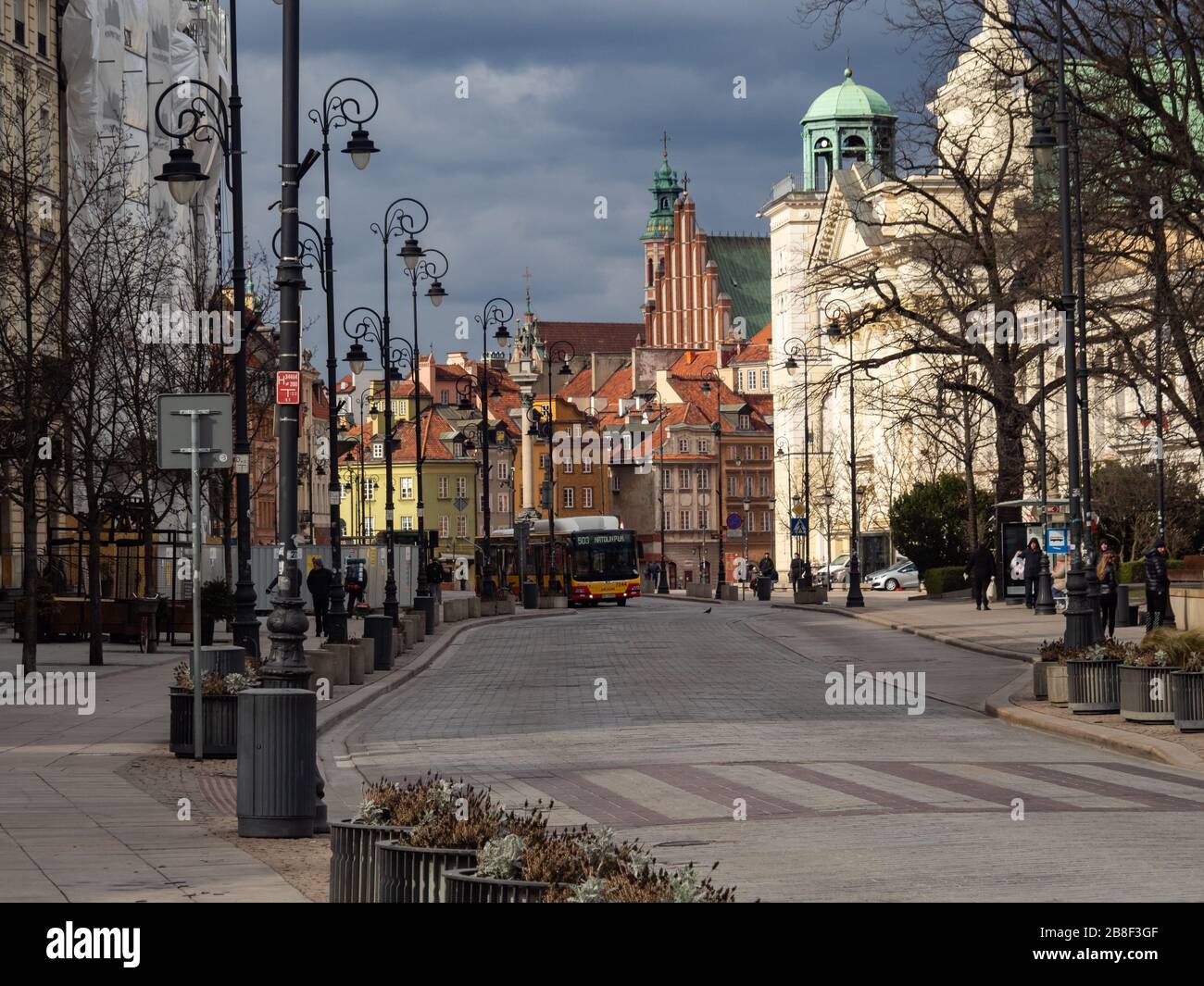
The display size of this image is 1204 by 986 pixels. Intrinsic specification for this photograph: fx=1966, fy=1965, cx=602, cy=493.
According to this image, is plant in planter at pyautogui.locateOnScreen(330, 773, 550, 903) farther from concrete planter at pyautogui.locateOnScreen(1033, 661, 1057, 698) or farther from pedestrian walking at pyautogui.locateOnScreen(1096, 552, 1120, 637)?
pedestrian walking at pyautogui.locateOnScreen(1096, 552, 1120, 637)

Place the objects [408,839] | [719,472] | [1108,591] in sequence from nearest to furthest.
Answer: [408,839] < [1108,591] < [719,472]

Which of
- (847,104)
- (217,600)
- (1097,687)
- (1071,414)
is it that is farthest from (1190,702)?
(847,104)

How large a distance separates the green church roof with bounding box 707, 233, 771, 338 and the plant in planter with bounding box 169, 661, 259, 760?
161 meters

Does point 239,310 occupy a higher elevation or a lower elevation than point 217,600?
higher

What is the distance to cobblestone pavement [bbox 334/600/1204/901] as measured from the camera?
1151 centimetres

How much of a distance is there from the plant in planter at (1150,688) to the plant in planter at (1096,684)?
924 mm

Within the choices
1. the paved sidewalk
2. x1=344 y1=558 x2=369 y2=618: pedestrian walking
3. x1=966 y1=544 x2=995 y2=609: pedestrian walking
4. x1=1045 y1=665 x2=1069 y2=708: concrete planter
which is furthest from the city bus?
the paved sidewalk

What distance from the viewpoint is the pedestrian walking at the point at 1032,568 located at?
166 ft

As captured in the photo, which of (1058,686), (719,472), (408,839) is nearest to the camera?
(408,839)

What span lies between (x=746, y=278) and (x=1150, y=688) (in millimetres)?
160535

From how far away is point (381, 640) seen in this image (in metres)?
33.4

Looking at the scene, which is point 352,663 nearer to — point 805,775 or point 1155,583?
point 805,775
